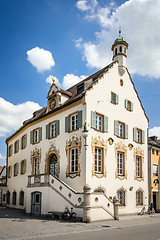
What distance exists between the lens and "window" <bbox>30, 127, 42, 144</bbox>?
25.7 m

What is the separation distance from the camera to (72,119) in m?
22.0

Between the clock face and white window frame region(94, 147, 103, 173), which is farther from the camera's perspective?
the clock face

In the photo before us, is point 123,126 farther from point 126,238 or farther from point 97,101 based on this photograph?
point 126,238

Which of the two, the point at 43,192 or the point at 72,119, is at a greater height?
the point at 72,119

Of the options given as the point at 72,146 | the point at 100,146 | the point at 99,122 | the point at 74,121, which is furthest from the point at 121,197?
the point at 74,121

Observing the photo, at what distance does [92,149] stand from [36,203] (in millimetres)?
6251

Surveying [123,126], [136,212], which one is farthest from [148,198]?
[123,126]

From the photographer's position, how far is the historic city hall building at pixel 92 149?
19266mm

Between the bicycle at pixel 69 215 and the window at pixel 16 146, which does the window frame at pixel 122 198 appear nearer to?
the bicycle at pixel 69 215

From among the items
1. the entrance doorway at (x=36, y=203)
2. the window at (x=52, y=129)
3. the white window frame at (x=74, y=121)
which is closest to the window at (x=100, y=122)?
the white window frame at (x=74, y=121)

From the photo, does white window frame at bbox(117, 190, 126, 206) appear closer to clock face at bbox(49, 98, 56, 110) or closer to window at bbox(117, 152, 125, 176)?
window at bbox(117, 152, 125, 176)

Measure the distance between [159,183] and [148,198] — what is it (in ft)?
10.3

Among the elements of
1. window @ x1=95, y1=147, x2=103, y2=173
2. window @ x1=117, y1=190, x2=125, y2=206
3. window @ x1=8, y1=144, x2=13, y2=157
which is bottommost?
window @ x1=117, y1=190, x2=125, y2=206

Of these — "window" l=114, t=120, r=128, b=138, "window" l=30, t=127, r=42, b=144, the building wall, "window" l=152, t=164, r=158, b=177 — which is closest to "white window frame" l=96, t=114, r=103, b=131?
the building wall
